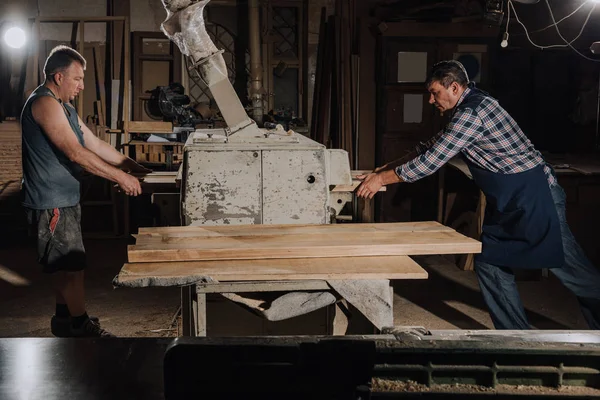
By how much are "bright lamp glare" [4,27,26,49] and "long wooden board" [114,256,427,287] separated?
5296 mm

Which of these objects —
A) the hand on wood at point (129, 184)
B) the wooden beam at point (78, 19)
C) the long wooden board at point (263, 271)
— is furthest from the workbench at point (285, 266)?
the wooden beam at point (78, 19)

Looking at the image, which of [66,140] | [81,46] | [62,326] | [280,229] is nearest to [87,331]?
[62,326]

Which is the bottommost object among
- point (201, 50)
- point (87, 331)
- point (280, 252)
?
point (87, 331)

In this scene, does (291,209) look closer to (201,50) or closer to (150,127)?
(201,50)

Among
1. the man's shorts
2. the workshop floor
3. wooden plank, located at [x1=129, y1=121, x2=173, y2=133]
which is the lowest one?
the workshop floor

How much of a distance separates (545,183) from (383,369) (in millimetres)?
2183

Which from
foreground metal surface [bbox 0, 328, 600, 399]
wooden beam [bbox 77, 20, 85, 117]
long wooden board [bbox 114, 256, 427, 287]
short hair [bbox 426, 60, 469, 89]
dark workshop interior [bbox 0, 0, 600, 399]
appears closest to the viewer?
foreground metal surface [bbox 0, 328, 600, 399]

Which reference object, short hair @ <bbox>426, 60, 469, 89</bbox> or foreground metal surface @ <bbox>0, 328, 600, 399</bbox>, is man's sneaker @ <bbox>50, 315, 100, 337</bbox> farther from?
short hair @ <bbox>426, 60, 469, 89</bbox>

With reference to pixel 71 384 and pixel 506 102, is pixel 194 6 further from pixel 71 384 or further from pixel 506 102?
pixel 506 102

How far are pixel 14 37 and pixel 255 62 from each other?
8.17 feet

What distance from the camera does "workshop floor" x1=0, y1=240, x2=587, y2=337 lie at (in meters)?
3.98

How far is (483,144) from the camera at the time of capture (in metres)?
3.09

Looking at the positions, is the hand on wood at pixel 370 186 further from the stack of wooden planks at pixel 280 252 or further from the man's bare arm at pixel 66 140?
the man's bare arm at pixel 66 140

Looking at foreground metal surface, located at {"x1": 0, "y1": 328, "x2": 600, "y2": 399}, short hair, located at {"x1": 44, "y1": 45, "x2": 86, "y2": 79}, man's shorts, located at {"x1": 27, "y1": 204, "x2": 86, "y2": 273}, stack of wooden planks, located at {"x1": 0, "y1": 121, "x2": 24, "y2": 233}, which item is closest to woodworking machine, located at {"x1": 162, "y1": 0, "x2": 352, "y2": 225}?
man's shorts, located at {"x1": 27, "y1": 204, "x2": 86, "y2": 273}
